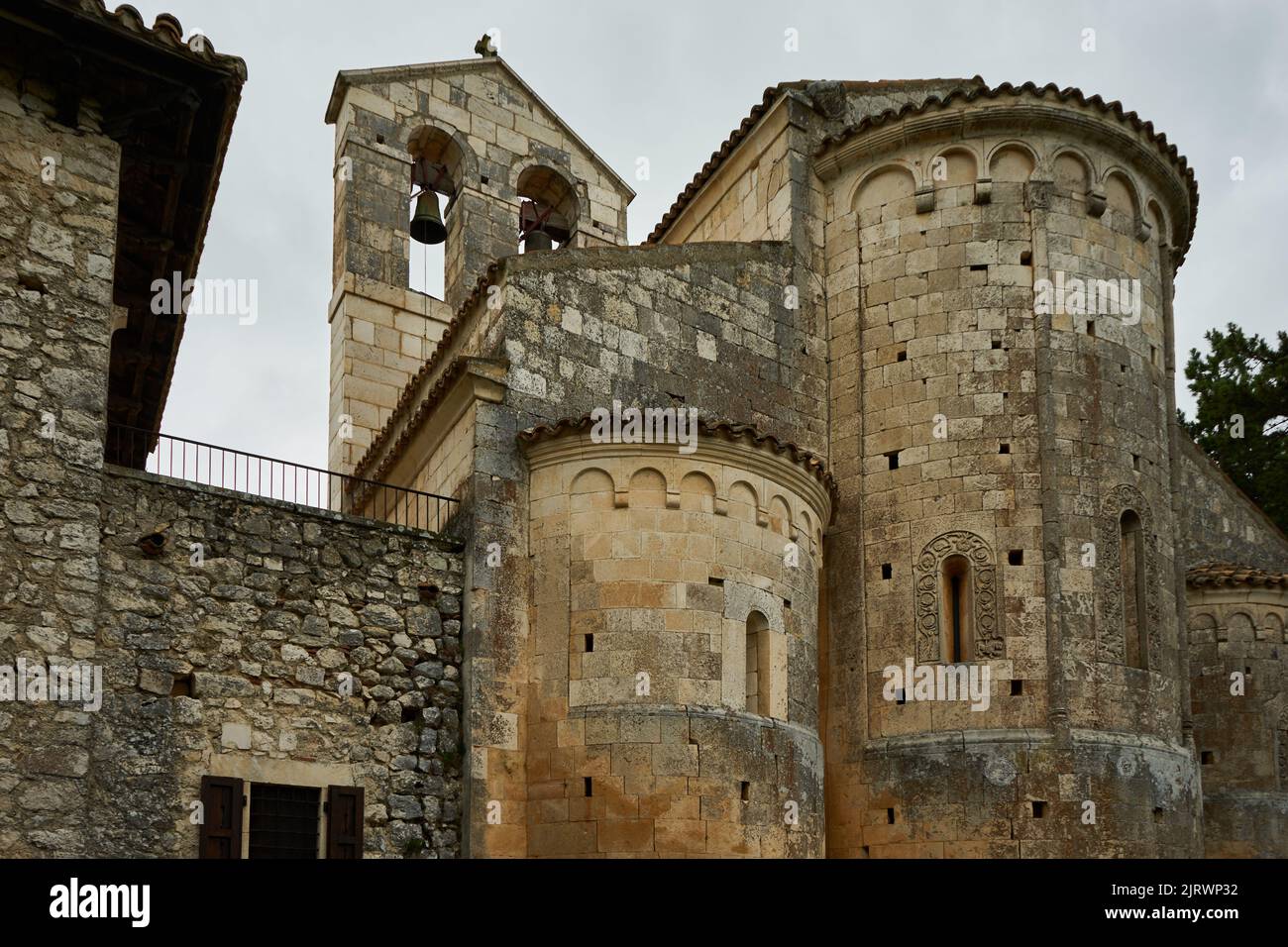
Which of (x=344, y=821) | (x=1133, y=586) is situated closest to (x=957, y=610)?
(x=1133, y=586)

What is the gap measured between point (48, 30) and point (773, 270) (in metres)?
7.95

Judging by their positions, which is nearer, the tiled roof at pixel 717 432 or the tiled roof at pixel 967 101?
the tiled roof at pixel 717 432

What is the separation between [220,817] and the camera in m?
11.5

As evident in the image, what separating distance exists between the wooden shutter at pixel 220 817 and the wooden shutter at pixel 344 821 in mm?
770

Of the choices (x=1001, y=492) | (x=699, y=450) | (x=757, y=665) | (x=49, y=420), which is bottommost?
(x=757, y=665)

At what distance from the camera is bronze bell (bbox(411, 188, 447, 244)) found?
1923 centimetres

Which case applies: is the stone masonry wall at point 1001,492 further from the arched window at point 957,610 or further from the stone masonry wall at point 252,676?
the stone masonry wall at point 252,676

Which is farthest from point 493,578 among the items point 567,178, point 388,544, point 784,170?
point 567,178

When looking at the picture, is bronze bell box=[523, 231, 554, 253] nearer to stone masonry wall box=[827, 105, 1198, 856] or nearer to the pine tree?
stone masonry wall box=[827, 105, 1198, 856]

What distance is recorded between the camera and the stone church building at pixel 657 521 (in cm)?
1119

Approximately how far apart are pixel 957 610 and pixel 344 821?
6.40m

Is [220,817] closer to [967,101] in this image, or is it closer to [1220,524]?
[967,101]

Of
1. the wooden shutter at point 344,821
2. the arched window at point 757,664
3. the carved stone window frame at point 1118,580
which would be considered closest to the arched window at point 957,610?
the carved stone window frame at point 1118,580

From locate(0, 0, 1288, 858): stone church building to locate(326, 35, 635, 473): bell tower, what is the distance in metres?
0.06
